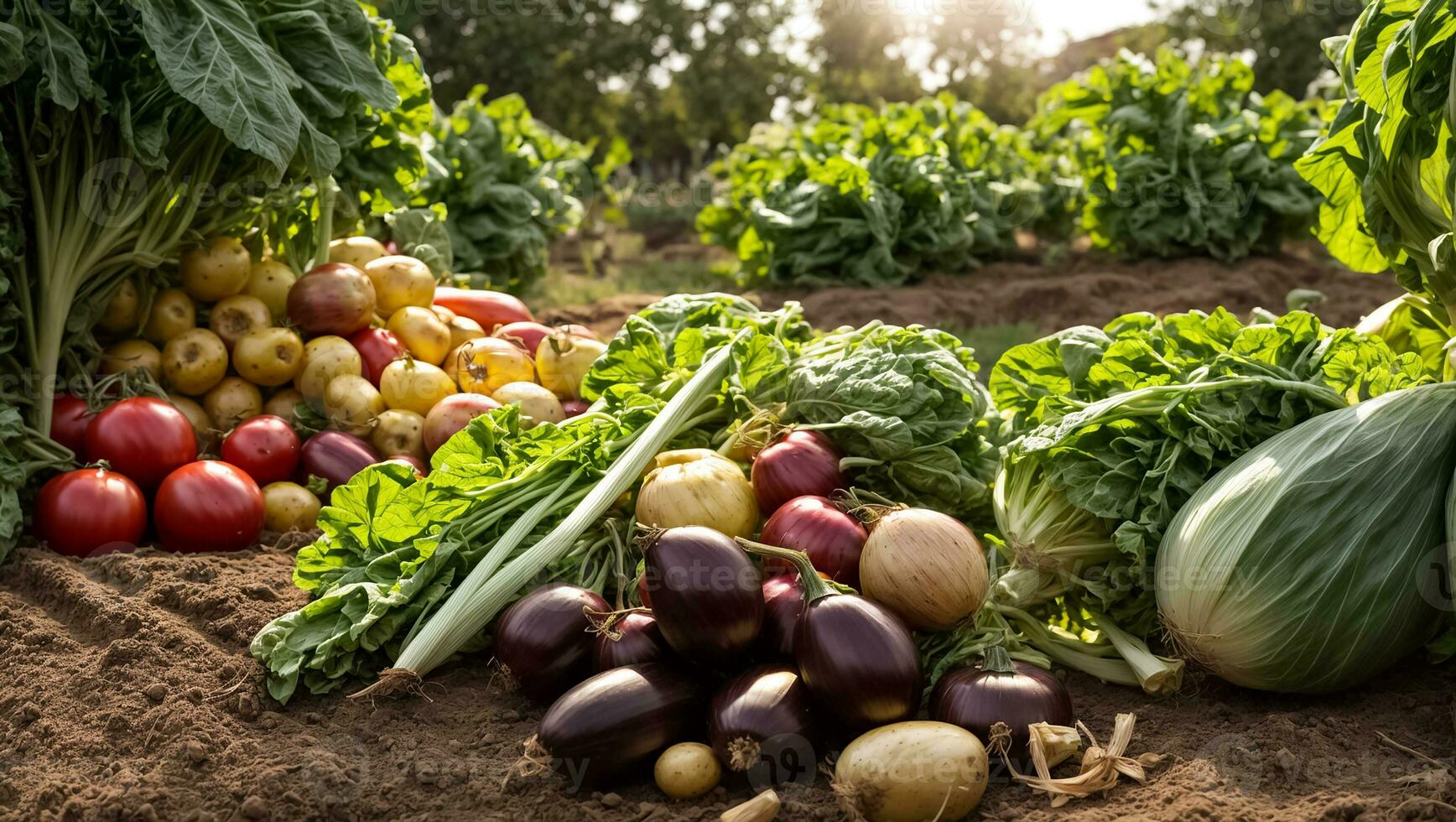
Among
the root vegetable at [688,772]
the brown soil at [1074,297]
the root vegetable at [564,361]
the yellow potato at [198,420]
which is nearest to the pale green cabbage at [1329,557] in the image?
the root vegetable at [688,772]

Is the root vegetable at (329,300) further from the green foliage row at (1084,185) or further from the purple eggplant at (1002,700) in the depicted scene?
the green foliage row at (1084,185)

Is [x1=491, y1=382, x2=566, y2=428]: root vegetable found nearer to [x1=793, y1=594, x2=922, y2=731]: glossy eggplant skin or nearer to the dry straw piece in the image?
[x1=793, y1=594, x2=922, y2=731]: glossy eggplant skin

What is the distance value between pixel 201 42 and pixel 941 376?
305cm

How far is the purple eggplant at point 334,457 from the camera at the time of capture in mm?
4535

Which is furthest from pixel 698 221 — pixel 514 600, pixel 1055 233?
pixel 514 600

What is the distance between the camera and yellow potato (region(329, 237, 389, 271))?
5496 mm

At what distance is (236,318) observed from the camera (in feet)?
16.2

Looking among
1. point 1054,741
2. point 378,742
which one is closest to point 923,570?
point 1054,741

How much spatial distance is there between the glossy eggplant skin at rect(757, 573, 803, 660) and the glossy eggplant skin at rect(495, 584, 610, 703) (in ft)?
1.65

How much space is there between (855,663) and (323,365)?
302cm

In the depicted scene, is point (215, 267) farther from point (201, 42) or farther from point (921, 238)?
point (921, 238)

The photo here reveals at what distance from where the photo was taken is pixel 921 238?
10.1 metres

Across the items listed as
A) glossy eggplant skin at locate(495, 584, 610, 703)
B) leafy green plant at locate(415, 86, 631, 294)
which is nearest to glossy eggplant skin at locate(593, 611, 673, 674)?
glossy eggplant skin at locate(495, 584, 610, 703)

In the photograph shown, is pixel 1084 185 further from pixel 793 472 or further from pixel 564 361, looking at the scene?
pixel 793 472
